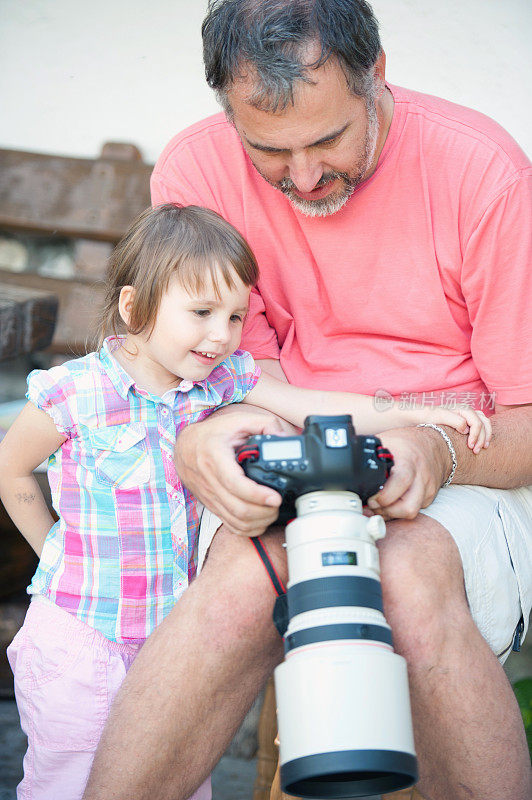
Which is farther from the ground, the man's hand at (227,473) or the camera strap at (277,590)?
the man's hand at (227,473)

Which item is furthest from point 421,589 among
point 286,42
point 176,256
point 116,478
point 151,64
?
point 151,64

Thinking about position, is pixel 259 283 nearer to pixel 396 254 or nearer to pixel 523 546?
pixel 396 254

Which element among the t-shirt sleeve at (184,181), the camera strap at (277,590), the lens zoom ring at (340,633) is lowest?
the camera strap at (277,590)

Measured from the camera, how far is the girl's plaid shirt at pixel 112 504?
1524 mm

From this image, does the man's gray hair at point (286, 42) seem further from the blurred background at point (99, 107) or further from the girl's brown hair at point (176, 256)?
the blurred background at point (99, 107)

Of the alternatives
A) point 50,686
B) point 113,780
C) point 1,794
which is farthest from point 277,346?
point 1,794

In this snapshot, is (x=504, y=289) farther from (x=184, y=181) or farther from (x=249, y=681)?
A: (x=249, y=681)

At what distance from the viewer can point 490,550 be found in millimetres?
1469

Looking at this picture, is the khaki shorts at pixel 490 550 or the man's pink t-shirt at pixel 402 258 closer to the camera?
the khaki shorts at pixel 490 550

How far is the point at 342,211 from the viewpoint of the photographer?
1.72m

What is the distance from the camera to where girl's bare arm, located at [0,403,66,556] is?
151 cm

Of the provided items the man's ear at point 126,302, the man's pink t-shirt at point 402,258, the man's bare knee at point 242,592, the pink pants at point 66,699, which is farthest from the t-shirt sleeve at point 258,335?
the pink pants at point 66,699

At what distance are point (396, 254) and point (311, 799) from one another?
99 centimetres

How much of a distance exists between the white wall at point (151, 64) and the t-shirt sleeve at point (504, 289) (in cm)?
101
